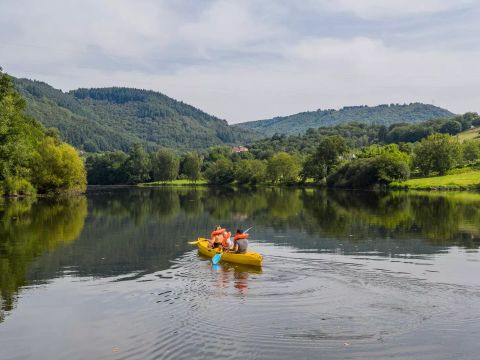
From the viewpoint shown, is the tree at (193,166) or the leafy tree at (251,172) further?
the tree at (193,166)

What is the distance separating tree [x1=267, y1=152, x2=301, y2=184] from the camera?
6324 inches

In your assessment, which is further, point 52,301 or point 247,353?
point 52,301

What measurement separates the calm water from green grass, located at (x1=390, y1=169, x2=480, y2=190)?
71.1 metres

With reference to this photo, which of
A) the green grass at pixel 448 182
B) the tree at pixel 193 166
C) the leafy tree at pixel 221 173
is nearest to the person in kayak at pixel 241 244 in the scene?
the green grass at pixel 448 182

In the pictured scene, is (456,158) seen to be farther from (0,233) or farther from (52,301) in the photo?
(52,301)

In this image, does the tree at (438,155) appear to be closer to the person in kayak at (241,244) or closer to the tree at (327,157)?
the tree at (327,157)

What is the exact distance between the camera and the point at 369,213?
5969 cm

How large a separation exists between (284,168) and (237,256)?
133 m

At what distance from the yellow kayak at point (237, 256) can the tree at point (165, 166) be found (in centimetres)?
16139

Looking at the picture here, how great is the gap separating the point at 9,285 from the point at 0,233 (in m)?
20.3

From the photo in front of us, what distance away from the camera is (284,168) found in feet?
529

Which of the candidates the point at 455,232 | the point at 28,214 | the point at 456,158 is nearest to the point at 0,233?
the point at 28,214

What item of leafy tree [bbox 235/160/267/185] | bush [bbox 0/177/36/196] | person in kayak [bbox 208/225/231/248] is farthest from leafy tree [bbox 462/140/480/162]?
person in kayak [bbox 208/225/231/248]

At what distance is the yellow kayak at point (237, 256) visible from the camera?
2770 centimetres
